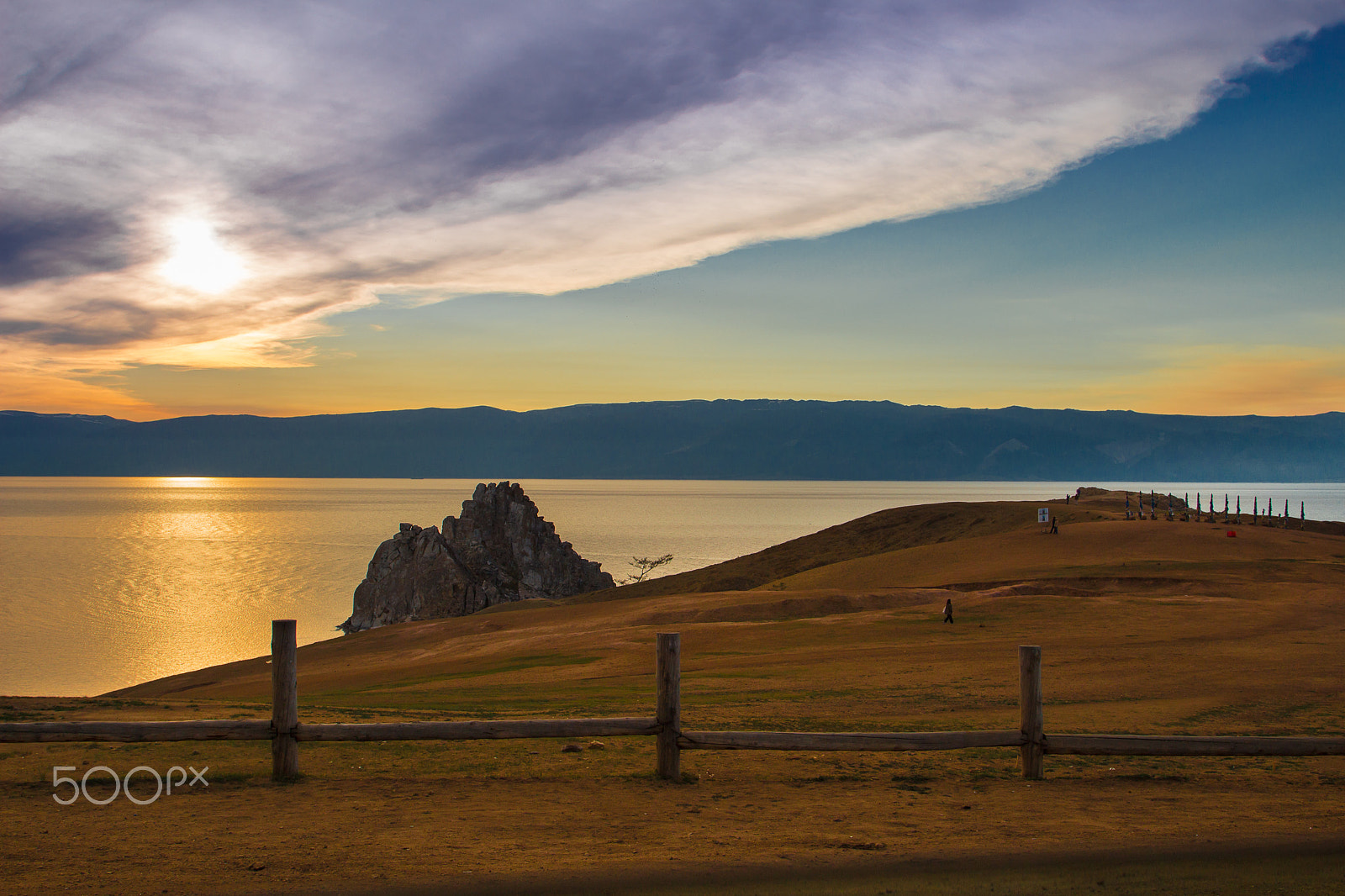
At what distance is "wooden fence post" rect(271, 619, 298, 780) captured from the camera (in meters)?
9.70

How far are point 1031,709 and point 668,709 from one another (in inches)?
156

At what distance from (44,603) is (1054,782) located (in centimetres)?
8082

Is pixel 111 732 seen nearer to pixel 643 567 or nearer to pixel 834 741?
pixel 834 741

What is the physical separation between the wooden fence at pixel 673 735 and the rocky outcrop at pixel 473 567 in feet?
183

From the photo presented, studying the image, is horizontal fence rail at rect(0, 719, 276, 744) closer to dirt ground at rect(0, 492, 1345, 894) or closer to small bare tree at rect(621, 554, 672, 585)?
dirt ground at rect(0, 492, 1345, 894)

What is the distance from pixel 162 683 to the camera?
124 feet

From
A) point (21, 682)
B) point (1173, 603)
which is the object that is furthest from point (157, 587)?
point (1173, 603)

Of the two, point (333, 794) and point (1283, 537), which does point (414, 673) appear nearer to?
point (333, 794)

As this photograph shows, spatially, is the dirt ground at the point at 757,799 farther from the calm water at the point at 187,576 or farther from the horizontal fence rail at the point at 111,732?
the calm water at the point at 187,576
